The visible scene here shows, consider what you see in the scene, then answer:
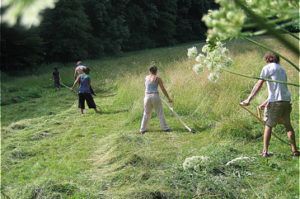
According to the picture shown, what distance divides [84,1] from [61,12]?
216 inches

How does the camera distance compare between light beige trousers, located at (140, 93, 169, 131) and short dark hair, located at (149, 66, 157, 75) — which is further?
light beige trousers, located at (140, 93, 169, 131)

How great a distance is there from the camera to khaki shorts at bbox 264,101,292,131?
726 cm

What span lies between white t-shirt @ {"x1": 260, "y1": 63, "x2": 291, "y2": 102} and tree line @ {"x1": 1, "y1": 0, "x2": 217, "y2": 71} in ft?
74.3

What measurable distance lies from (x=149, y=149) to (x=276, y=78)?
268 cm

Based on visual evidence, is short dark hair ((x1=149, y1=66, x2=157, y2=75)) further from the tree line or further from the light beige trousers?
the tree line

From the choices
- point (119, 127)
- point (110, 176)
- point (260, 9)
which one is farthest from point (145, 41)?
point (260, 9)

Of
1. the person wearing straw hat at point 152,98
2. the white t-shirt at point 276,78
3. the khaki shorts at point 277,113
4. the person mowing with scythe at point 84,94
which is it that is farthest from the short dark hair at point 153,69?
the person mowing with scythe at point 84,94

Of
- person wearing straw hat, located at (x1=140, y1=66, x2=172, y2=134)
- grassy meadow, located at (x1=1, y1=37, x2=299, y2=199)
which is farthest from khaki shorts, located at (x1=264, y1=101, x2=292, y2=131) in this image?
person wearing straw hat, located at (x1=140, y1=66, x2=172, y2=134)

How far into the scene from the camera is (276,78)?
23.1 feet

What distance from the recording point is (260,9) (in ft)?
3.03

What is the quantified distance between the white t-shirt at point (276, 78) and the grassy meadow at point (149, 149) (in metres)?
0.89

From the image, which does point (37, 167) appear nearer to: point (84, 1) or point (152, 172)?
point (152, 172)

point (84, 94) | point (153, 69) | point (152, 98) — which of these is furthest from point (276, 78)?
point (84, 94)

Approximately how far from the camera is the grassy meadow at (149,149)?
643 centimetres
